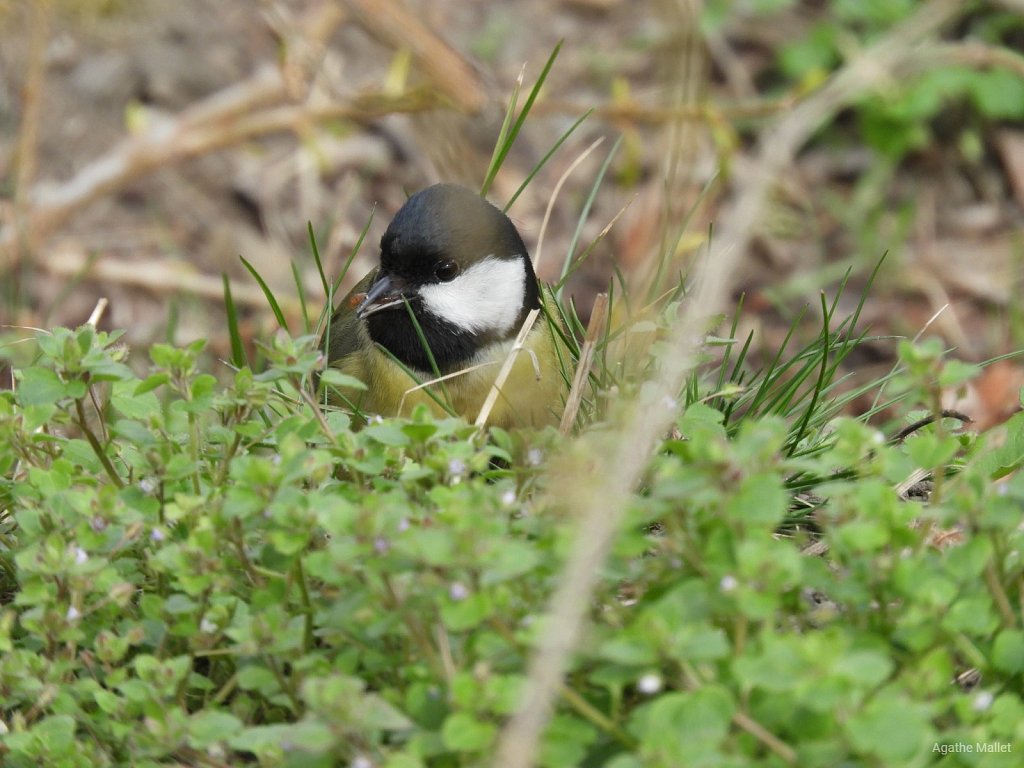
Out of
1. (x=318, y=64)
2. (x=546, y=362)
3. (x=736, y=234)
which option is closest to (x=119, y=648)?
(x=736, y=234)

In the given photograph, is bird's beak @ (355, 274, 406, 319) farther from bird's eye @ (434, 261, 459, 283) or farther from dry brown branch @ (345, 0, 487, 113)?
dry brown branch @ (345, 0, 487, 113)

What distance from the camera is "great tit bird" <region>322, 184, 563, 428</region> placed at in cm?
394

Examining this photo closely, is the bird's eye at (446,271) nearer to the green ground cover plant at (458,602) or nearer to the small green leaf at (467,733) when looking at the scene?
the green ground cover plant at (458,602)

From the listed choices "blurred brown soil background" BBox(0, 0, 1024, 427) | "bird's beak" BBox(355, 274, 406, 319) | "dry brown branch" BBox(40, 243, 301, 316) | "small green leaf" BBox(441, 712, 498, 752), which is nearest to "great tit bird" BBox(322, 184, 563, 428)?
"bird's beak" BBox(355, 274, 406, 319)

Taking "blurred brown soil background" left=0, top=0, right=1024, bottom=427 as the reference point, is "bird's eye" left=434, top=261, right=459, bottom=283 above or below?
above

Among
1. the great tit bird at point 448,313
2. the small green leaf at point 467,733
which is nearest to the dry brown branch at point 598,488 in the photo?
the small green leaf at point 467,733

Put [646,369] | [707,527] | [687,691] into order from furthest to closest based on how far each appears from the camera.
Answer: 1. [646,369]
2. [707,527]
3. [687,691]

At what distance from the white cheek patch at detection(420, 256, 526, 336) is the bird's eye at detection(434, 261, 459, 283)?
2 cm

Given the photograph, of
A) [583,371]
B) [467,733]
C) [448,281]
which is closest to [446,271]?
[448,281]

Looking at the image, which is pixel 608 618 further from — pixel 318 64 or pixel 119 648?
pixel 318 64

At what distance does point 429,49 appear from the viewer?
5.51 metres

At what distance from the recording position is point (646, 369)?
306 cm

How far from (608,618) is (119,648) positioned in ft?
2.62

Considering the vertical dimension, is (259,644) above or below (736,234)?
below
